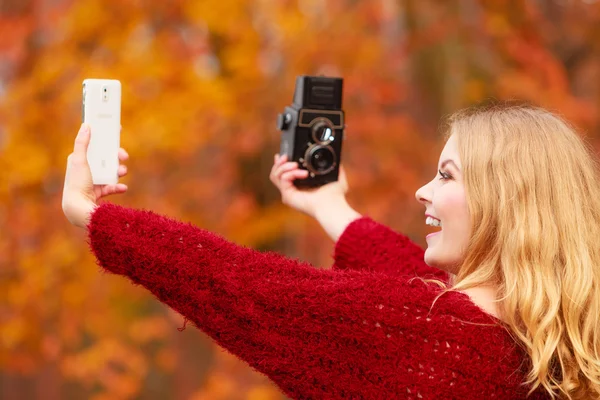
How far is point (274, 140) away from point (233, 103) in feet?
1.64

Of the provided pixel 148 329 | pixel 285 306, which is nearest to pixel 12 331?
pixel 148 329

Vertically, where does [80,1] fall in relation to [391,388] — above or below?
above

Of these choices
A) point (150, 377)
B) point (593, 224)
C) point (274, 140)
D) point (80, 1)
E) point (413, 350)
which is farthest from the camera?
point (150, 377)

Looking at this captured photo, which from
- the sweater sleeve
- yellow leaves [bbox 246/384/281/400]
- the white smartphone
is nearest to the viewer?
the white smartphone

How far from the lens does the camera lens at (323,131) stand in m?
2.60

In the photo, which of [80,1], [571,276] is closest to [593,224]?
[571,276]

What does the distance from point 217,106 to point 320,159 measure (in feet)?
11.2

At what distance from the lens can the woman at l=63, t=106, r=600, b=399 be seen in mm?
1776

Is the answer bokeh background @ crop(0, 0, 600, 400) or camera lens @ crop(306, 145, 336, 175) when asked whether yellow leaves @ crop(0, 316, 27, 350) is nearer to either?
bokeh background @ crop(0, 0, 600, 400)

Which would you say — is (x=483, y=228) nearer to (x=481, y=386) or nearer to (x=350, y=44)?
(x=481, y=386)

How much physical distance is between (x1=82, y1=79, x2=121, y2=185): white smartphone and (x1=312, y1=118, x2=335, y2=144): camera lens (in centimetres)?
75

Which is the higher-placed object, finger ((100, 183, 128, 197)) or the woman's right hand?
finger ((100, 183, 128, 197))

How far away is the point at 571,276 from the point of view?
1834 millimetres

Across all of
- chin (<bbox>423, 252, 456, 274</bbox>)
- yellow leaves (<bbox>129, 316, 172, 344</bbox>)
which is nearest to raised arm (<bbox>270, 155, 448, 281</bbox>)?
chin (<bbox>423, 252, 456, 274</bbox>)
